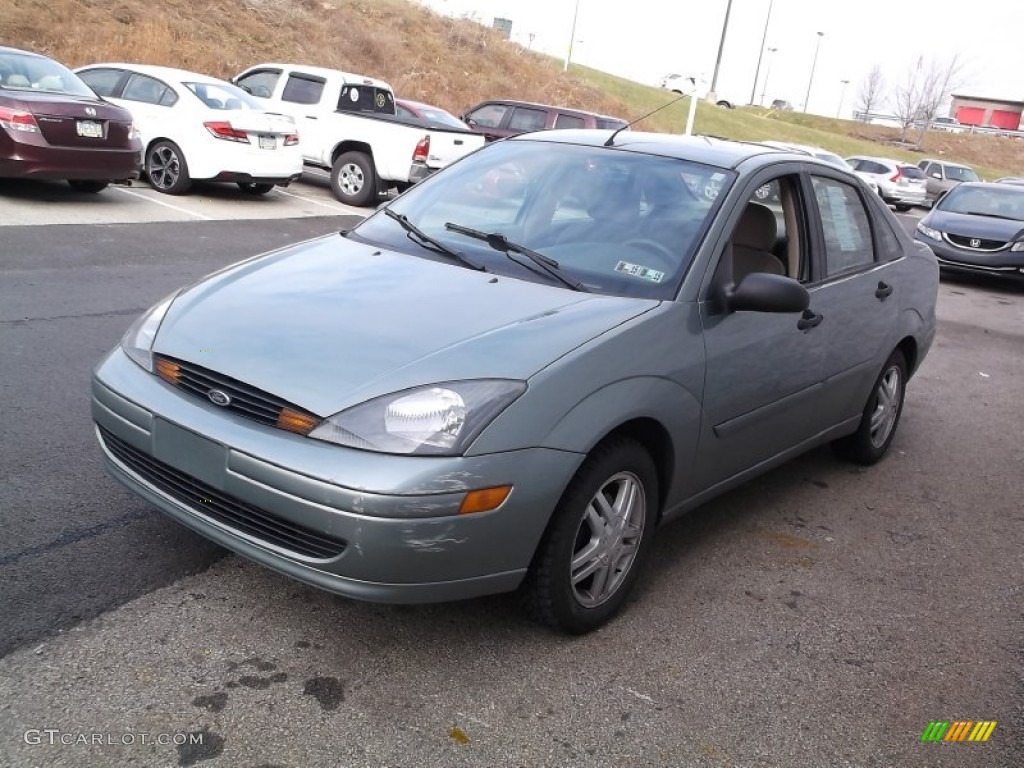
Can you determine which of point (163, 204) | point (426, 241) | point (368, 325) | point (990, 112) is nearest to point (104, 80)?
point (163, 204)

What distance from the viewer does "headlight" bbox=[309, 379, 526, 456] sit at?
2.85m

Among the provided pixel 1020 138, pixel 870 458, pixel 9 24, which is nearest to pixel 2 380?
pixel 870 458

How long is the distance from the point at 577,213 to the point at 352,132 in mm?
12017

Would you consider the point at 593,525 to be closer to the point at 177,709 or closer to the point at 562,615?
the point at 562,615

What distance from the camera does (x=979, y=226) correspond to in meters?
15.1

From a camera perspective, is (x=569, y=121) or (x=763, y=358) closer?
(x=763, y=358)

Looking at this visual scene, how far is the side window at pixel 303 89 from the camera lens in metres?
15.7

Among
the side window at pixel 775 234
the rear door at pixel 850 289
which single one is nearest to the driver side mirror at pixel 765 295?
the side window at pixel 775 234

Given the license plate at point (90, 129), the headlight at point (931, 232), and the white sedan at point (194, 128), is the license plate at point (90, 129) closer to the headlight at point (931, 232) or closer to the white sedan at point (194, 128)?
the white sedan at point (194, 128)

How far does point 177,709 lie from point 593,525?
1388mm

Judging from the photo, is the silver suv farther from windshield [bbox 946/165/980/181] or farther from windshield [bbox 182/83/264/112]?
windshield [bbox 182/83/264/112]

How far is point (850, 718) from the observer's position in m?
3.14

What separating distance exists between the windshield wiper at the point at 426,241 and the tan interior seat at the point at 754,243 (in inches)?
42.8

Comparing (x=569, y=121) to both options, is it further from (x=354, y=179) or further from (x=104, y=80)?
(x=104, y=80)
